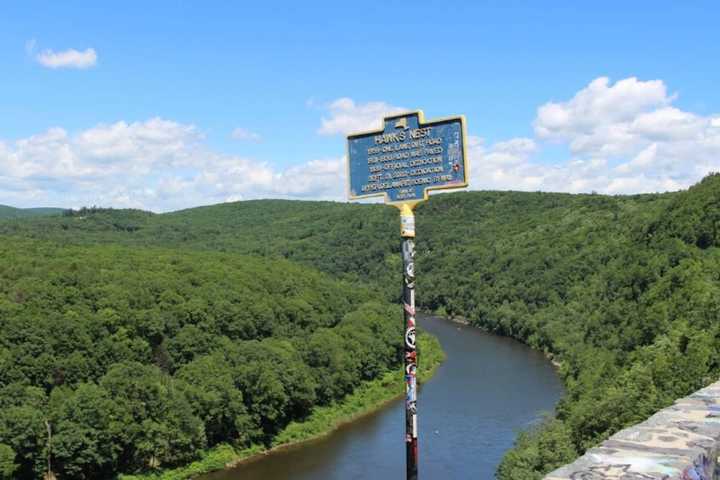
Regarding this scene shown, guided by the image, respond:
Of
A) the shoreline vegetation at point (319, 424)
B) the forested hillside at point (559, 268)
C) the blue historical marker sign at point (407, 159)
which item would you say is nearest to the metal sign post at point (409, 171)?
the blue historical marker sign at point (407, 159)

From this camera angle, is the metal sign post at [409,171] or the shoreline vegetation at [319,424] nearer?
the metal sign post at [409,171]

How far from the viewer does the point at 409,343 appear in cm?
1166

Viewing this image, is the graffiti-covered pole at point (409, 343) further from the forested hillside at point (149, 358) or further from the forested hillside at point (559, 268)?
the forested hillside at point (149, 358)

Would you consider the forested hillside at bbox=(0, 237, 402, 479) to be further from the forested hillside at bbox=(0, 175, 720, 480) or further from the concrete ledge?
the concrete ledge

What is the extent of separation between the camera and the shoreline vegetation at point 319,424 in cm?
4137

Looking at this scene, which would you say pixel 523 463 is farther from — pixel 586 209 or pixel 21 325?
pixel 586 209

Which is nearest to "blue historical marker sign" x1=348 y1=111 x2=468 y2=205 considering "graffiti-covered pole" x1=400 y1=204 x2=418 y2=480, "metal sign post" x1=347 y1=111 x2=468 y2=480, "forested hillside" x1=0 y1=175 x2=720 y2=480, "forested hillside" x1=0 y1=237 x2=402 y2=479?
"metal sign post" x1=347 y1=111 x2=468 y2=480

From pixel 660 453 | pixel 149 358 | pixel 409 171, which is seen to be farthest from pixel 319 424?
pixel 660 453

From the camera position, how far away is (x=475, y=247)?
124 metres

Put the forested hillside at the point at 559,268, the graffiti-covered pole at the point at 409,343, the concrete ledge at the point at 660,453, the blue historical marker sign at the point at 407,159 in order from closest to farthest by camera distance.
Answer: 1. the concrete ledge at the point at 660,453
2. the graffiti-covered pole at the point at 409,343
3. the blue historical marker sign at the point at 407,159
4. the forested hillside at the point at 559,268

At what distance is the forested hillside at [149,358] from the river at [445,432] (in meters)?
3.85

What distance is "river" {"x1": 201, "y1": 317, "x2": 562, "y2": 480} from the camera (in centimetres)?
4000

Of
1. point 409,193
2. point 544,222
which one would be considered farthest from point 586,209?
point 409,193

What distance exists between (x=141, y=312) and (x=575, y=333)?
4484 cm
